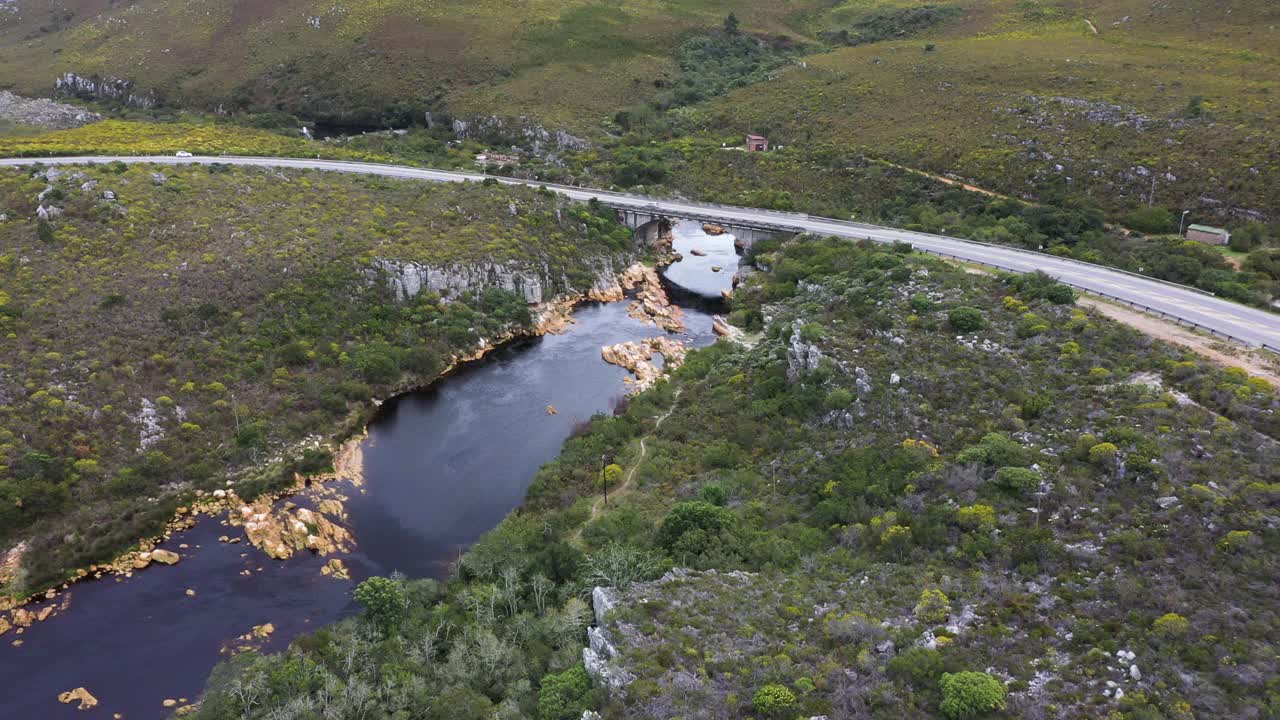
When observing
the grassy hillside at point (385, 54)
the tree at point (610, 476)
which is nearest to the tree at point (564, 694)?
the tree at point (610, 476)

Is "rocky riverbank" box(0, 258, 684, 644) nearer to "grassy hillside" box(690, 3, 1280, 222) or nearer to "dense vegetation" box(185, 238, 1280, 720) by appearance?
"dense vegetation" box(185, 238, 1280, 720)

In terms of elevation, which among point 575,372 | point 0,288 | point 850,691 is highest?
point 0,288

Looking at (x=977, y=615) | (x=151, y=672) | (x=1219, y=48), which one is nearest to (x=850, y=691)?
(x=977, y=615)

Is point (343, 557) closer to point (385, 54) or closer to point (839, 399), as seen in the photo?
point (839, 399)

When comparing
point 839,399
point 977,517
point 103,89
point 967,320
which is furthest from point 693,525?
point 103,89

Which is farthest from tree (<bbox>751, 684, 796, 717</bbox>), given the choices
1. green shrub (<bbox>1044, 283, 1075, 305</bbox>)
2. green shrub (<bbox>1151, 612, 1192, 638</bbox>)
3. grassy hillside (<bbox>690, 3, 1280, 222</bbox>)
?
grassy hillside (<bbox>690, 3, 1280, 222</bbox>)

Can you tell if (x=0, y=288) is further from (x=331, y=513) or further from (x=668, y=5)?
(x=668, y=5)

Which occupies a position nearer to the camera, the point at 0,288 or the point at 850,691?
the point at 850,691
